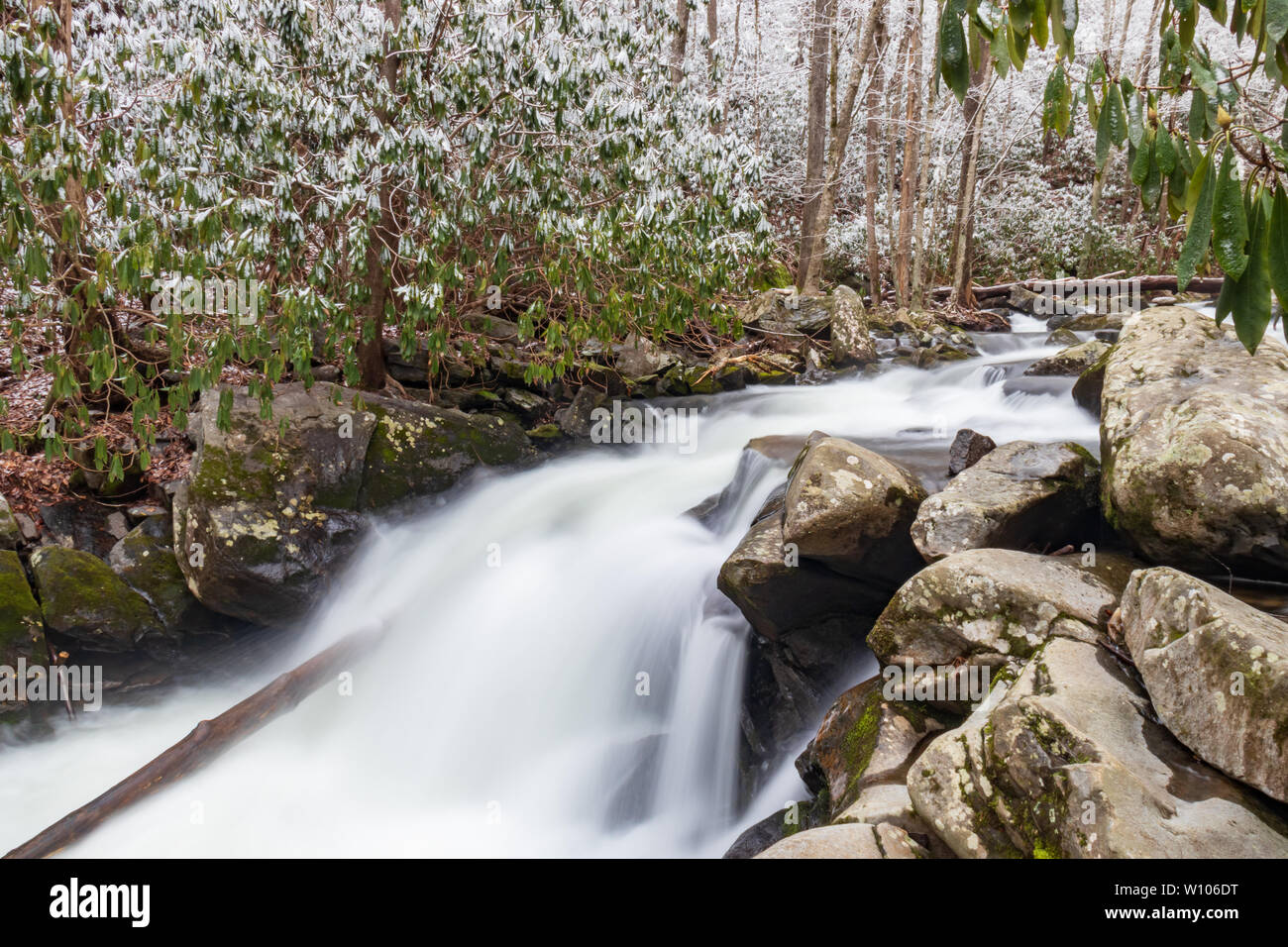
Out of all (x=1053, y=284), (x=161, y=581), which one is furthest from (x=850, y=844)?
(x=1053, y=284)

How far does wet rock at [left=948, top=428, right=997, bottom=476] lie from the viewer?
5516mm

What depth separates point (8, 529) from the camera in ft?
19.6

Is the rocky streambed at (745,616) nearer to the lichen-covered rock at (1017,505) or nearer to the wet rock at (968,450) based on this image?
the lichen-covered rock at (1017,505)

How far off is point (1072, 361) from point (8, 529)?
31.9ft

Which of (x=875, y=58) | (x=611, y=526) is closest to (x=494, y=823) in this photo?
(x=611, y=526)

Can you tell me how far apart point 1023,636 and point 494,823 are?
120 inches

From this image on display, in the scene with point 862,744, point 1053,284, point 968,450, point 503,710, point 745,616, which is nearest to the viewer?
point 862,744

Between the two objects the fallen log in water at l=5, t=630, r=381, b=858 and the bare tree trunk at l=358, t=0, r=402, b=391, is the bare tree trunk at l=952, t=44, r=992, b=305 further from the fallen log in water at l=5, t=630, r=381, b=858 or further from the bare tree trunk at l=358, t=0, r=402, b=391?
the fallen log in water at l=5, t=630, r=381, b=858

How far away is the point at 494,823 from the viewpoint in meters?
4.55

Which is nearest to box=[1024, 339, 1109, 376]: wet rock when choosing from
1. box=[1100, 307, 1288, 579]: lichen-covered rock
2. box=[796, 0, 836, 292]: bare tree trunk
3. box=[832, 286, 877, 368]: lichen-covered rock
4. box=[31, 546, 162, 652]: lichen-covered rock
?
box=[832, 286, 877, 368]: lichen-covered rock

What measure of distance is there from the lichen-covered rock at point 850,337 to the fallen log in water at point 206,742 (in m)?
7.41

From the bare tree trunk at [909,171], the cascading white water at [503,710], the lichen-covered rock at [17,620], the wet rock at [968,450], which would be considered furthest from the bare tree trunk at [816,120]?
the lichen-covered rock at [17,620]

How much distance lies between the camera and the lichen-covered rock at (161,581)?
5906 mm

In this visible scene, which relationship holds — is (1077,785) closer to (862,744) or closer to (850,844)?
(850,844)
